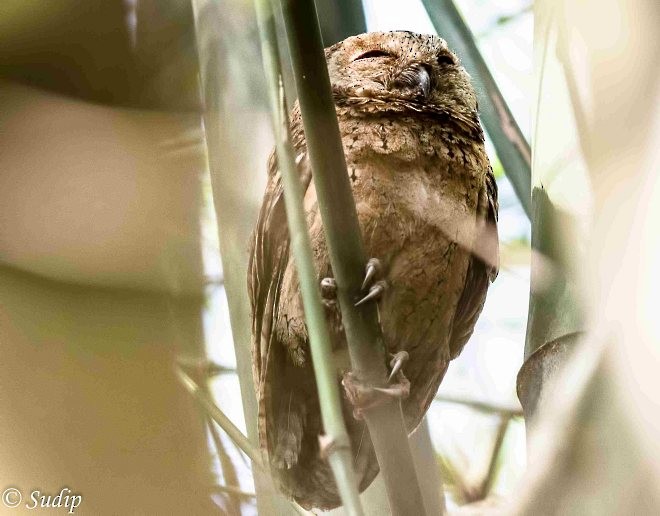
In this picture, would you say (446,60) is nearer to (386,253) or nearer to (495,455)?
(386,253)

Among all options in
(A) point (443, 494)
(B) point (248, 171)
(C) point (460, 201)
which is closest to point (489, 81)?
(C) point (460, 201)

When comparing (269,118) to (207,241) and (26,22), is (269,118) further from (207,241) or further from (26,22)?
(26,22)

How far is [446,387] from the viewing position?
62 cm

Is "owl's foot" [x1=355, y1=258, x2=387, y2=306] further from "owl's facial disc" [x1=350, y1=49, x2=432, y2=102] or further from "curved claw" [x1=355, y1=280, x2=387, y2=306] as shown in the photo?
"owl's facial disc" [x1=350, y1=49, x2=432, y2=102]

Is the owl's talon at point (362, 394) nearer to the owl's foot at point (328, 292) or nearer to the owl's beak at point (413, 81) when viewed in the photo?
the owl's foot at point (328, 292)

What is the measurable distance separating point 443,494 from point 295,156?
305 mm

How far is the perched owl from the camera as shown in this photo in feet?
2.04

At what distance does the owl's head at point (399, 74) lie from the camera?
750mm

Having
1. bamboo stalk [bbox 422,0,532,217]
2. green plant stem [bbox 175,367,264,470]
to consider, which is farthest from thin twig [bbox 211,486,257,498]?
bamboo stalk [bbox 422,0,532,217]

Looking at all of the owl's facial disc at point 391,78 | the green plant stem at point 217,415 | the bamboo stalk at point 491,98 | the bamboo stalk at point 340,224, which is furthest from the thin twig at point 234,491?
the owl's facial disc at point 391,78

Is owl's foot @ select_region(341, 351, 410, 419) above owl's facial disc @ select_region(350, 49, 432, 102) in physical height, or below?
below

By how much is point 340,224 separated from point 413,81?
393 mm

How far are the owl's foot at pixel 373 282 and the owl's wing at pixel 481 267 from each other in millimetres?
88

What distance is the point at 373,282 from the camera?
0.63 metres
